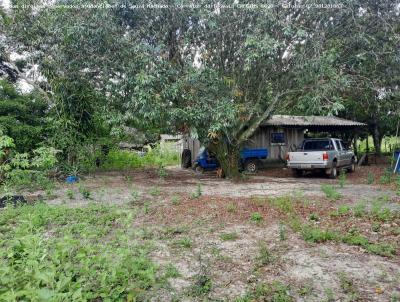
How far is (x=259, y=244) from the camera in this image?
17.5 ft

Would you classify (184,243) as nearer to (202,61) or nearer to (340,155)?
(202,61)

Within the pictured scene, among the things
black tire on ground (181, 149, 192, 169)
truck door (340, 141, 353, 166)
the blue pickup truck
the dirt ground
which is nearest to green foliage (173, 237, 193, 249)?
the dirt ground

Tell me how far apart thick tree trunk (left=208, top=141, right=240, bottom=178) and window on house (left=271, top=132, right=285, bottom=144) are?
6.80 meters

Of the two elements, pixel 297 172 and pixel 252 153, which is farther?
pixel 252 153

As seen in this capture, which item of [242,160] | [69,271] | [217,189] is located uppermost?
[242,160]

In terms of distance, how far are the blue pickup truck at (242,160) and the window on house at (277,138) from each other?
293 centimetres

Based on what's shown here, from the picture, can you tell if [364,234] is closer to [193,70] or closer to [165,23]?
[193,70]

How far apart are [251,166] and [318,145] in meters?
3.49

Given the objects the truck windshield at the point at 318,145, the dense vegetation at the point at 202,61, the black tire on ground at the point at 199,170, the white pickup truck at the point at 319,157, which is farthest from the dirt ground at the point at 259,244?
the black tire on ground at the point at 199,170

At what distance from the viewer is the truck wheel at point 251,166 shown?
1631cm

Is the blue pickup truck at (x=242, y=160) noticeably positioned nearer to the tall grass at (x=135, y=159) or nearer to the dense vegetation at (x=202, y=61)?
the tall grass at (x=135, y=159)

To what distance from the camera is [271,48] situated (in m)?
9.30

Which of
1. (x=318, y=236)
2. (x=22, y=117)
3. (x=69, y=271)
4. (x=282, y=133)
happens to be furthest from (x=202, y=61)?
(x=282, y=133)

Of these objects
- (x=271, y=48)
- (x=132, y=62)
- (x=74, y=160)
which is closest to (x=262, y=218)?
(x=271, y=48)
